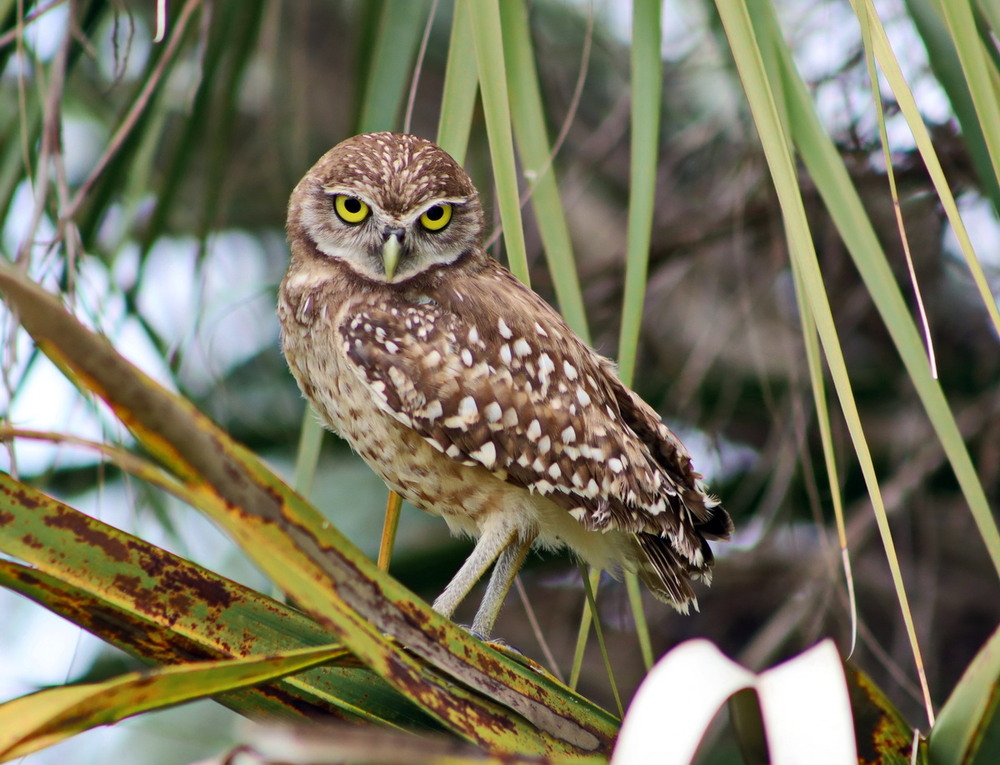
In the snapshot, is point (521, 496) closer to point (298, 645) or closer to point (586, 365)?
point (586, 365)

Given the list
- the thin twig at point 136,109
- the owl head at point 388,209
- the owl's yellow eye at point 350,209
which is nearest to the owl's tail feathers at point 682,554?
the owl head at point 388,209

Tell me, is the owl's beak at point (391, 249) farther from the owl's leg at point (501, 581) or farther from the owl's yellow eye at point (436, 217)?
the owl's leg at point (501, 581)

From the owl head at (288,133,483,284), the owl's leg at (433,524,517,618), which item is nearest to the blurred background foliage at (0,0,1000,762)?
the owl head at (288,133,483,284)

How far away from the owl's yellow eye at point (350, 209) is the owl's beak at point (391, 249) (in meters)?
0.08

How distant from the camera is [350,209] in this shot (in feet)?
7.03

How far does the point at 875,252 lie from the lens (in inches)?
53.3

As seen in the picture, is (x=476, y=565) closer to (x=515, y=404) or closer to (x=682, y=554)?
(x=515, y=404)

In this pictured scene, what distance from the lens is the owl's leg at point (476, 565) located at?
199 centimetres

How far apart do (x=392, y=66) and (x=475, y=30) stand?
0.42m

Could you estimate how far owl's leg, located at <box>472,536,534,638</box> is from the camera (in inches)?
84.8

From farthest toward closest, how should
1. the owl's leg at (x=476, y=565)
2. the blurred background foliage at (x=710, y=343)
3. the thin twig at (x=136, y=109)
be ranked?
the blurred background foliage at (x=710, y=343) → the owl's leg at (x=476, y=565) → the thin twig at (x=136, y=109)

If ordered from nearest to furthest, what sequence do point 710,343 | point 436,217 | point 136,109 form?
point 136,109
point 436,217
point 710,343

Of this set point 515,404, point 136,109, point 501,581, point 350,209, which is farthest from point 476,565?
point 136,109

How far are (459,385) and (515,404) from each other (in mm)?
119
